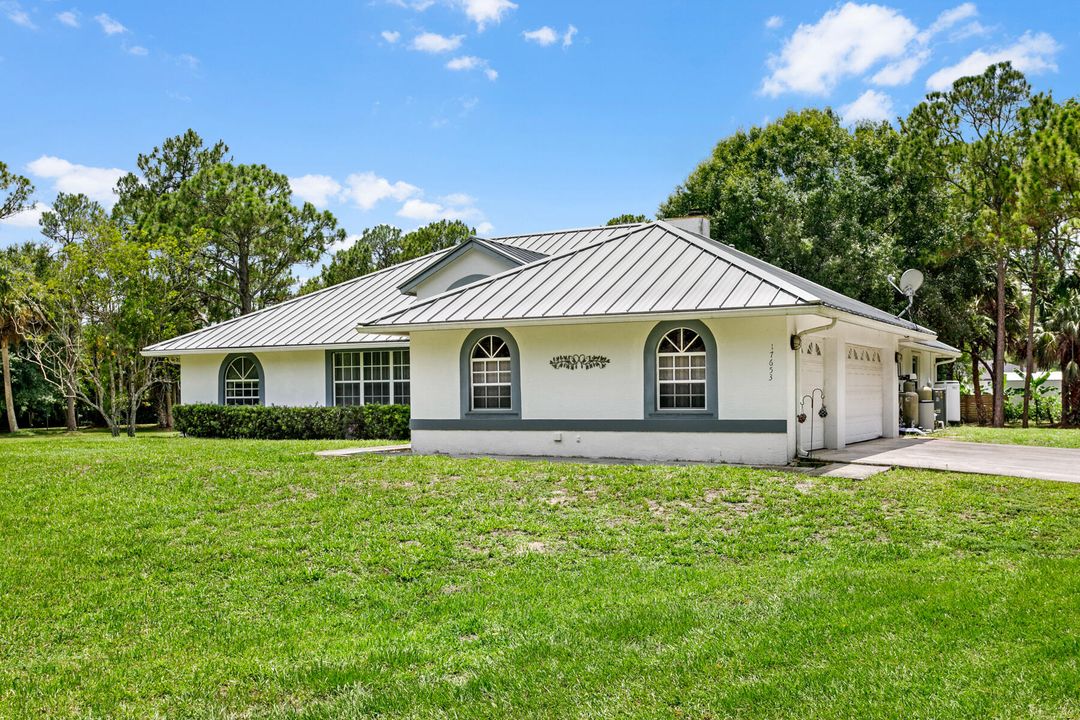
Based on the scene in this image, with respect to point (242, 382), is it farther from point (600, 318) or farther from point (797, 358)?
point (797, 358)

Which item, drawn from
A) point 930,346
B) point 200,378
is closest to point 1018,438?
point 930,346

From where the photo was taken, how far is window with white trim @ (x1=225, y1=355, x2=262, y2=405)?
2389 centimetres


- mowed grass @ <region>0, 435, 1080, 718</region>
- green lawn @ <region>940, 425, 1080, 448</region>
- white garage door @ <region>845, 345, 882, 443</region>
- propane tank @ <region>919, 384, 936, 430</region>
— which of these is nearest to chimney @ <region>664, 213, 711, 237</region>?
white garage door @ <region>845, 345, 882, 443</region>

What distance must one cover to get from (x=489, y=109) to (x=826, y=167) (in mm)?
21027

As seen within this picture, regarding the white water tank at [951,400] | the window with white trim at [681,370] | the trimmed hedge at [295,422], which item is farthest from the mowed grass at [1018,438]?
the trimmed hedge at [295,422]

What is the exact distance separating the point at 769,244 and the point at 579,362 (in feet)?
67.2

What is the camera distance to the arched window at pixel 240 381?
23891mm

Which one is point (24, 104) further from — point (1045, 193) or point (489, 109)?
point (1045, 193)

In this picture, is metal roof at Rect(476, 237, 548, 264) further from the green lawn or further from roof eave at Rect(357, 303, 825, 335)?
the green lawn

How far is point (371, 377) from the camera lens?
22312mm

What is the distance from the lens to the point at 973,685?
14.8ft

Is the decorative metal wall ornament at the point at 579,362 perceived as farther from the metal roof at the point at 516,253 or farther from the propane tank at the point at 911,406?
the propane tank at the point at 911,406

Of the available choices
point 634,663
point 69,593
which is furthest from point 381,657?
point 69,593

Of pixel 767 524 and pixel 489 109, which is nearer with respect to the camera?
pixel 767 524
